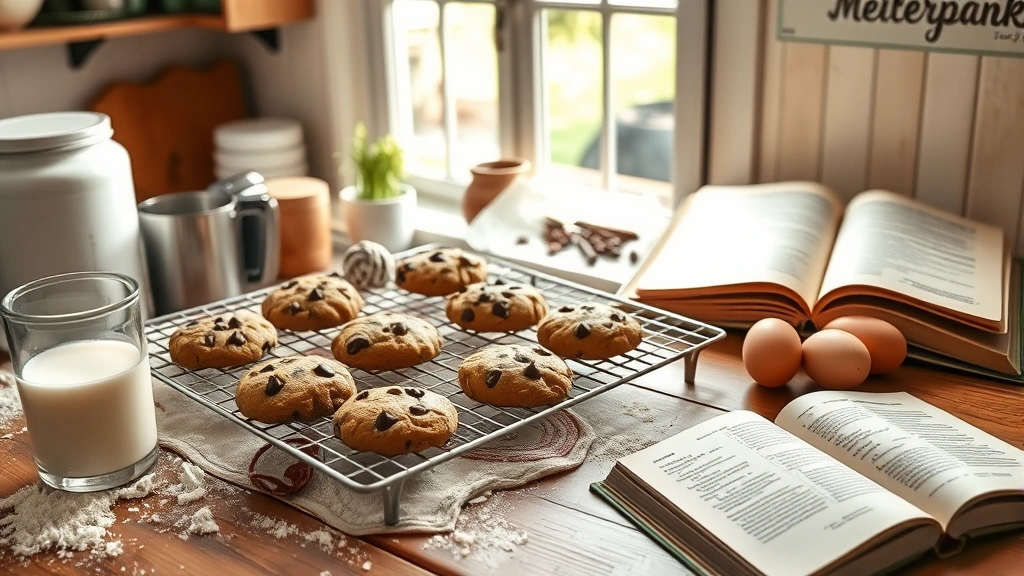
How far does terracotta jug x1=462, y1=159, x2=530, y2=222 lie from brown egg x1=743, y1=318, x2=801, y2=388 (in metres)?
0.62

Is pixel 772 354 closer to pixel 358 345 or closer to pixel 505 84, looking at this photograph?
pixel 358 345

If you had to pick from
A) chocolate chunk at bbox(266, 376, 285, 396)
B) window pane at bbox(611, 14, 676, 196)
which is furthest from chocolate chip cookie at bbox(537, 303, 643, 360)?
window pane at bbox(611, 14, 676, 196)

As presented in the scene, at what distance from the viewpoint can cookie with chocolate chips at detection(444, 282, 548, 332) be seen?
4.23ft

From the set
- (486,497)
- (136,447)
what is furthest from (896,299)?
(136,447)

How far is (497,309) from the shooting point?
1289 millimetres

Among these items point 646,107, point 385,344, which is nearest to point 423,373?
point 385,344

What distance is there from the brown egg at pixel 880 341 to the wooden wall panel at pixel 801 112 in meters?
0.41

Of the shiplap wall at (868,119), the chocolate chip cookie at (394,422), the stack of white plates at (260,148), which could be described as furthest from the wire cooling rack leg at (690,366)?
the stack of white plates at (260,148)

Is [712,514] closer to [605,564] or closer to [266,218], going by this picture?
[605,564]

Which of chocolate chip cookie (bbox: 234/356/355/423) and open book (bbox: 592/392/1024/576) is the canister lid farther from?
open book (bbox: 592/392/1024/576)

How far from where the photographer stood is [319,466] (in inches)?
36.6

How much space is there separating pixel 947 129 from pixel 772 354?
0.49 m

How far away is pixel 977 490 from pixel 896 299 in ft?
1.23

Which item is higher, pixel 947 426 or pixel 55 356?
pixel 55 356
